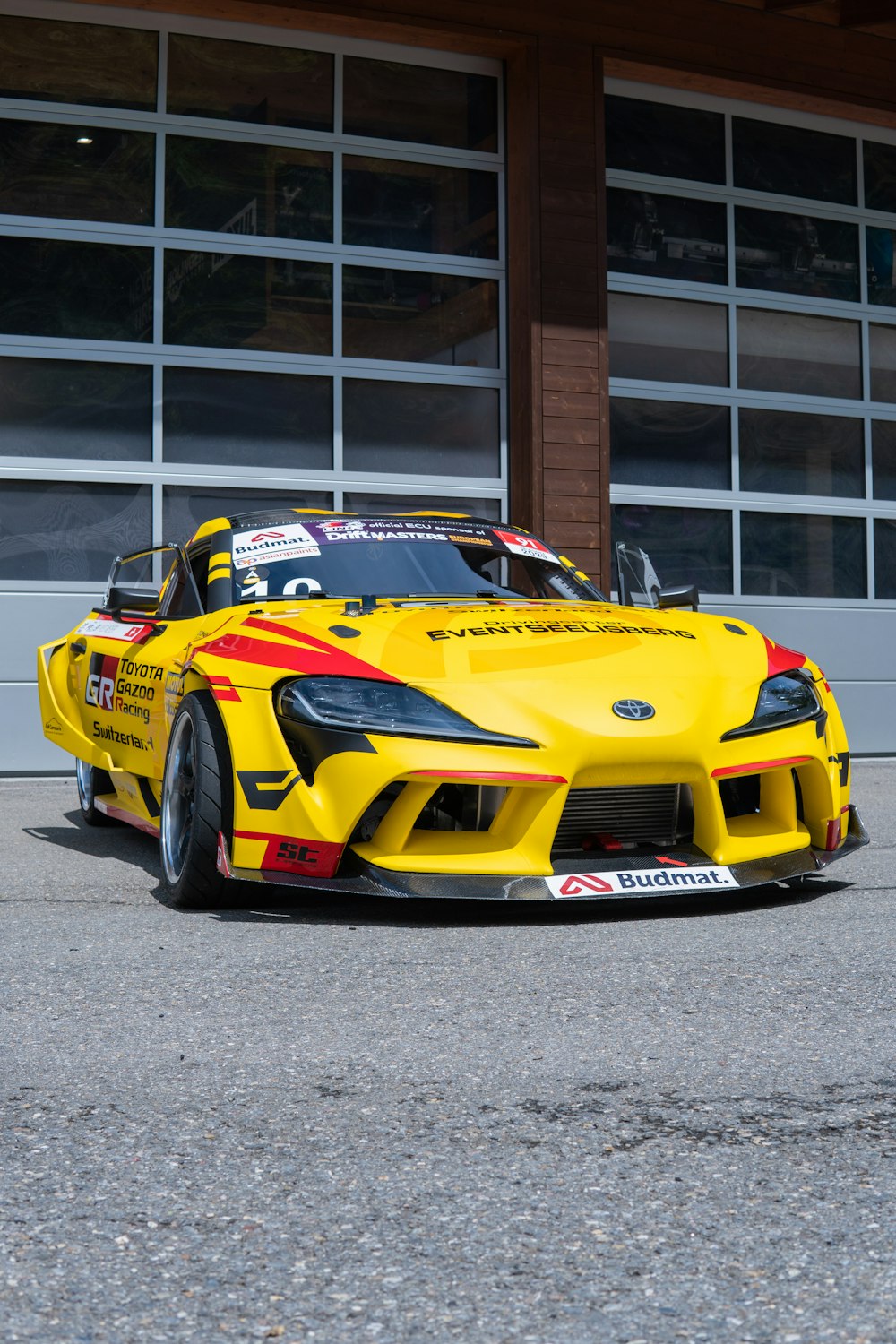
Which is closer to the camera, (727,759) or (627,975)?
(627,975)

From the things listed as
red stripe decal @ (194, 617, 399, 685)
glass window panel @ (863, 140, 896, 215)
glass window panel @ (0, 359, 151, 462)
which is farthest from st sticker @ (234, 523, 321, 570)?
glass window panel @ (863, 140, 896, 215)

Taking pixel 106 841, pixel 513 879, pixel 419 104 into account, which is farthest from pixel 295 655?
pixel 419 104

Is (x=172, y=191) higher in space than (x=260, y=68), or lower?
lower

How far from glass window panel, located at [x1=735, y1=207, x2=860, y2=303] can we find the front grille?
8.67 meters

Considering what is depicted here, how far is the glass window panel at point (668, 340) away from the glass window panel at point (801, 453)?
0.50 meters

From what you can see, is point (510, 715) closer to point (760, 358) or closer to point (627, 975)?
point (627, 975)

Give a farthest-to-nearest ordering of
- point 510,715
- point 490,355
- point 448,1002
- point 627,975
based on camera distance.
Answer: point 490,355 < point 510,715 < point 627,975 < point 448,1002

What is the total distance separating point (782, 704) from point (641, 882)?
2.53ft

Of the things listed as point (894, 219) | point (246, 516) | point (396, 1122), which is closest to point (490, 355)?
point (894, 219)

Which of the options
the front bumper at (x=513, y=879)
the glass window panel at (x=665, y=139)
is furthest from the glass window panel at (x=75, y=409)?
the front bumper at (x=513, y=879)

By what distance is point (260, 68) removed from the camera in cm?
1091

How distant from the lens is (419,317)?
36.9 feet

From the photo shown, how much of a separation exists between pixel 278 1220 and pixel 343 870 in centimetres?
222

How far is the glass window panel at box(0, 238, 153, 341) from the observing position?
10.2 metres
